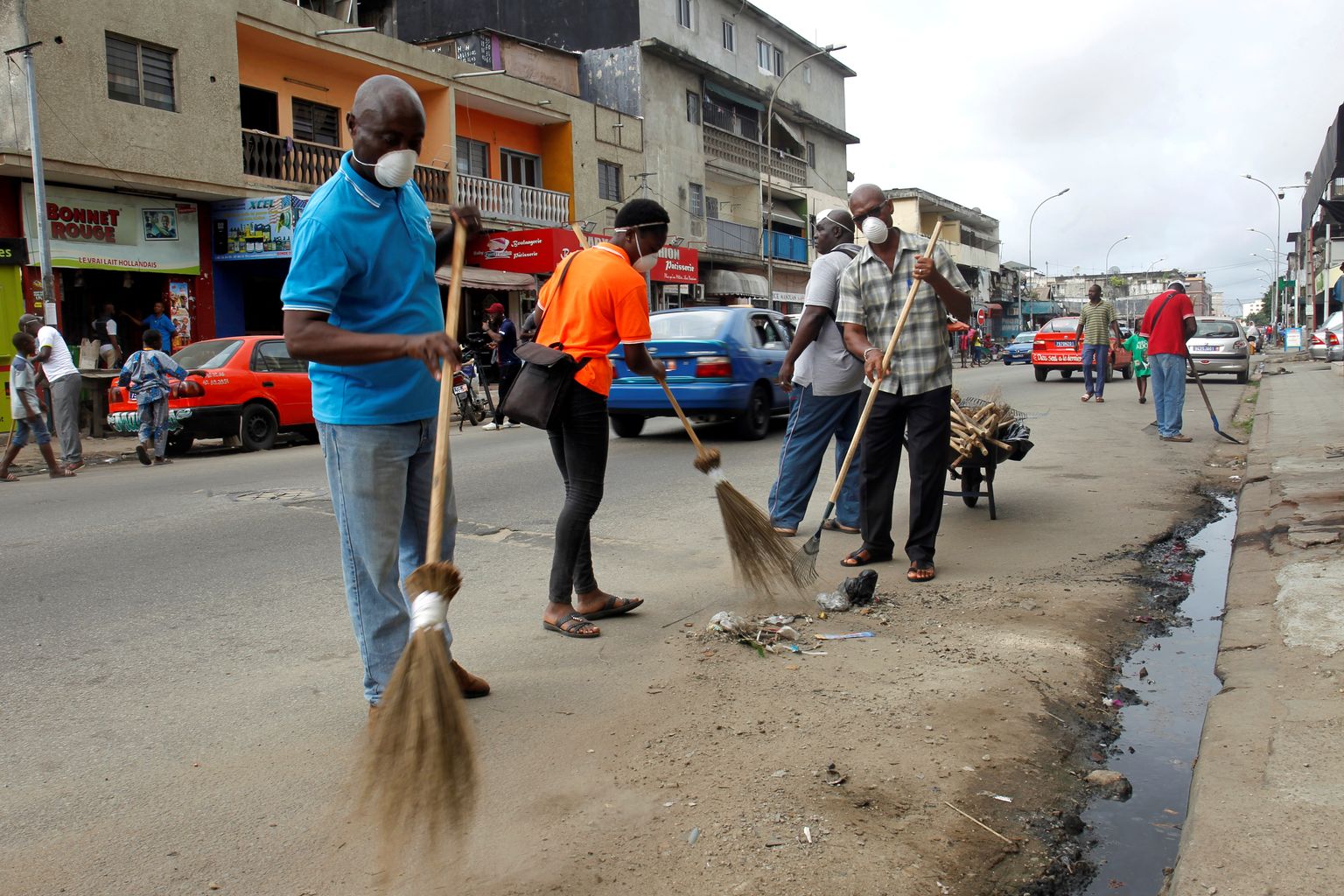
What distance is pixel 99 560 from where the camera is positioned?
6230 mm

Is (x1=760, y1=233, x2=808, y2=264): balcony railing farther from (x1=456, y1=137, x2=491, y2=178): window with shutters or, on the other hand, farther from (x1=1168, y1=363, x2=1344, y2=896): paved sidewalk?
(x1=1168, y1=363, x2=1344, y2=896): paved sidewalk

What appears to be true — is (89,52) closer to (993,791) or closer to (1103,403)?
(1103,403)

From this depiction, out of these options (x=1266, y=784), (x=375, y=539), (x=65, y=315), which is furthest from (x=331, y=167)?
(x=1266, y=784)

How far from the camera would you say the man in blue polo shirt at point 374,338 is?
2.88 m

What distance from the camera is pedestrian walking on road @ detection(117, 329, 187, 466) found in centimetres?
1188

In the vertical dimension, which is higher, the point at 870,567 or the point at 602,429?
the point at 602,429

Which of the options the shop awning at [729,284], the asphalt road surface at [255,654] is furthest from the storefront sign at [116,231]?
the shop awning at [729,284]

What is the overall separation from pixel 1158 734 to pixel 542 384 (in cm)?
254

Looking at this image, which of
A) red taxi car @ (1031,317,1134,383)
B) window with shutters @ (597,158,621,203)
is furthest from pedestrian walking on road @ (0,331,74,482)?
window with shutters @ (597,158,621,203)

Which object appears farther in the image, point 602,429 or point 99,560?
point 99,560

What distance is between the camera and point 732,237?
36.8 metres

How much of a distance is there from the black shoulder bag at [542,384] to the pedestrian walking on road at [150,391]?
9122 mm

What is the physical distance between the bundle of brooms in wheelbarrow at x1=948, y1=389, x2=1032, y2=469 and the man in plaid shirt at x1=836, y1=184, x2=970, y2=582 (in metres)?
1.21

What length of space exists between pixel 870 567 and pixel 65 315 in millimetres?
16319
